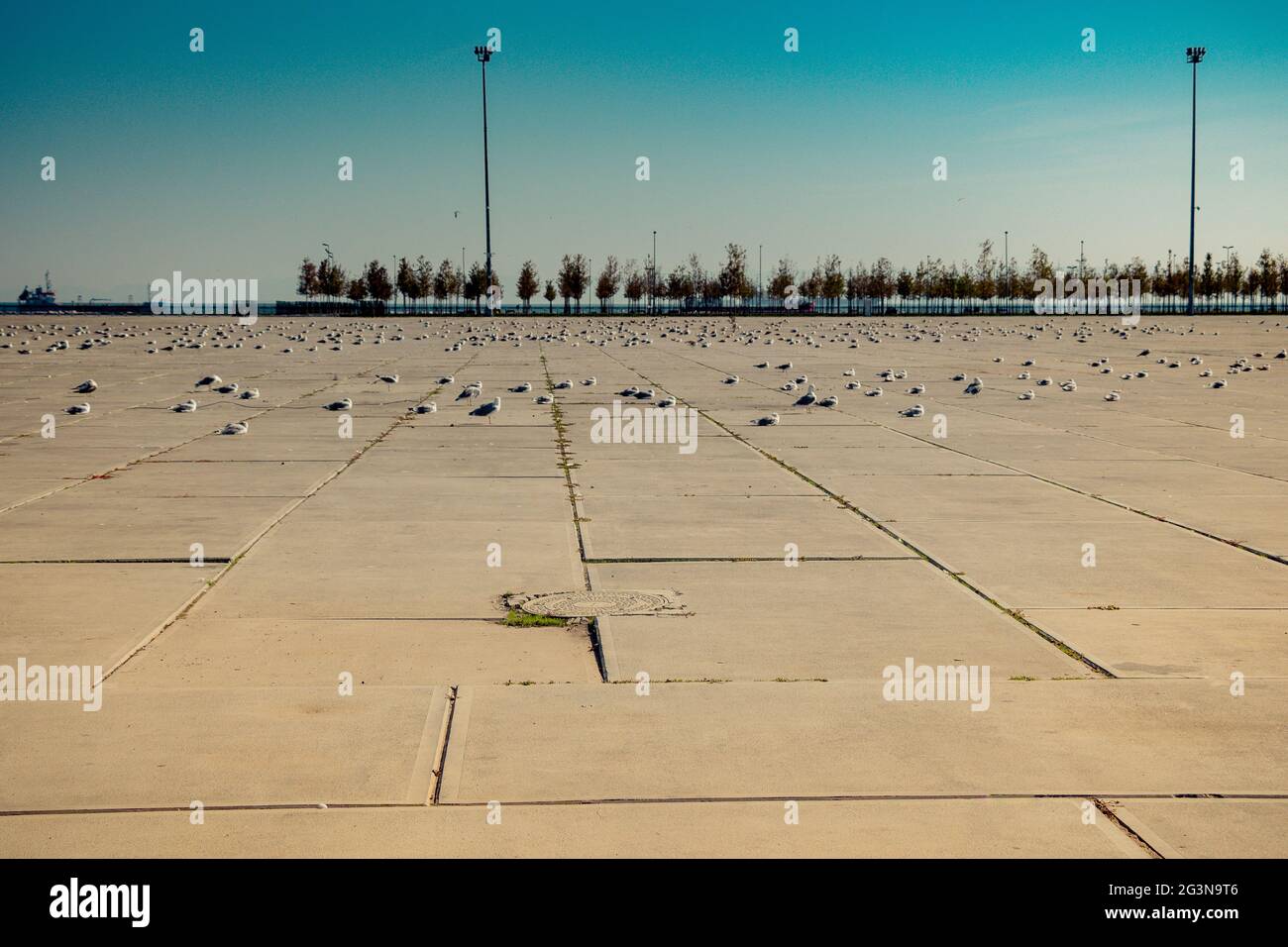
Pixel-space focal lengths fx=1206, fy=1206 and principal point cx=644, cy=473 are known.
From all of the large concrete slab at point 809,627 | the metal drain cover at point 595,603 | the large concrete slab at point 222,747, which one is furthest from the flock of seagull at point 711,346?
the large concrete slab at point 222,747

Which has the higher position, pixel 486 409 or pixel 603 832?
pixel 486 409

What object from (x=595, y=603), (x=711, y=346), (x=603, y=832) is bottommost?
(x=603, y=832)

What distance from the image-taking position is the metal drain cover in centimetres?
637

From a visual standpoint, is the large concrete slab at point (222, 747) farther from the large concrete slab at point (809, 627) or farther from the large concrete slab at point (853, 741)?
the large concrete slab at point (809, 627)

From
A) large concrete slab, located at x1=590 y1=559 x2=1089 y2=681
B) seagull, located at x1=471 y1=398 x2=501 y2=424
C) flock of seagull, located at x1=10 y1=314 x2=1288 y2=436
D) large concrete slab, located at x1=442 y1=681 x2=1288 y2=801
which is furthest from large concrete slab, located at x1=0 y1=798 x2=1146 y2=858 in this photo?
seagull, located at x1=471 y1=398 x2=501 y2=424

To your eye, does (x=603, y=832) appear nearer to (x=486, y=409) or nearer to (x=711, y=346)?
(x=486, y=409)

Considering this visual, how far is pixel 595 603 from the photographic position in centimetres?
655

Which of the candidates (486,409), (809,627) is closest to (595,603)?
(809,627)

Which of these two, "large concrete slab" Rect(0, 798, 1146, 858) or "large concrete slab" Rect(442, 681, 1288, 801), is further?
"large concrete slab" Rect(442, 681, 1288, 801)

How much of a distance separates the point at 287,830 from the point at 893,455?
982 cm

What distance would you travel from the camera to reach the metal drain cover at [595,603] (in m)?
6.37

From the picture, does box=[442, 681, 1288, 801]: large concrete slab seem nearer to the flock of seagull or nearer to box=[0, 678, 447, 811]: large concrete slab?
box=[0, 678, 447, 811]: large concrete slab
